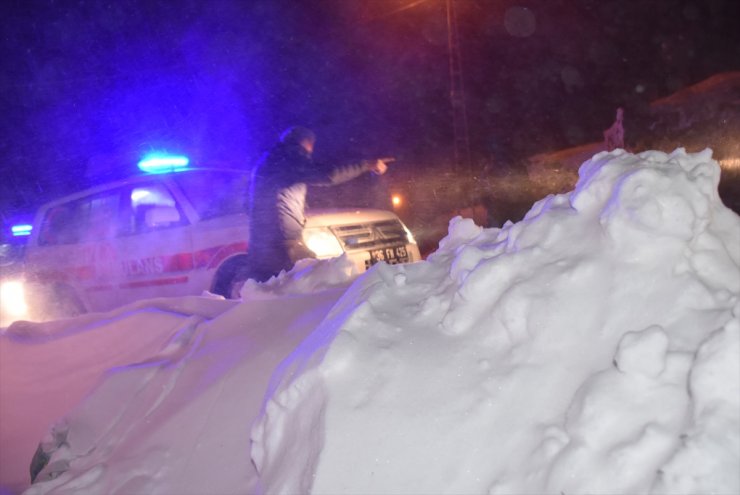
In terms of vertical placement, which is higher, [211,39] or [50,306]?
[211,39]

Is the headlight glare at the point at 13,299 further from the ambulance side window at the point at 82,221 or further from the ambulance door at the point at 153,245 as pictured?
the ambulance door at the point at 153,245

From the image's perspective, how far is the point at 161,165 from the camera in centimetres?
676

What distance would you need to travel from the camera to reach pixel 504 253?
2.08m

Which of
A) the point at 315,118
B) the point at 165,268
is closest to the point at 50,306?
the point at 165,268

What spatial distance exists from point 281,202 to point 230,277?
3.76 feet

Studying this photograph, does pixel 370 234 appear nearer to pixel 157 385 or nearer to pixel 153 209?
pixel 153 209

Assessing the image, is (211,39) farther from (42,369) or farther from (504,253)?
(504,253)

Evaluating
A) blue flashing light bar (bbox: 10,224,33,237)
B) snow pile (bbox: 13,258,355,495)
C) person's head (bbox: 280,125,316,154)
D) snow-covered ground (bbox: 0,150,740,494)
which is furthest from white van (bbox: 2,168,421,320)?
snow-covered ground (bbox: 0,150,740,494)

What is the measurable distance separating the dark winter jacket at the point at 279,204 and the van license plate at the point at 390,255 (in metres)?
0.88

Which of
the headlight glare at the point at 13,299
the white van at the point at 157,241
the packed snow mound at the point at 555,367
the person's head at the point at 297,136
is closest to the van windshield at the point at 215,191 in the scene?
the white van at the point at 157,241

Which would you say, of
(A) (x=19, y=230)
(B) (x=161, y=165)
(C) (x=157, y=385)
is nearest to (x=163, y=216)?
(B) (x=161, y=165)

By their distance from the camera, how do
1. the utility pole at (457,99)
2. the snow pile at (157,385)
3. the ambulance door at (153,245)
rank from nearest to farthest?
the snow pile at (157,385) → the ambulance door at (153,245) → the utility pole at (457,99)

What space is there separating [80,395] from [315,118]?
14.2m

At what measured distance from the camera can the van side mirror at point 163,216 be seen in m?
6.16
